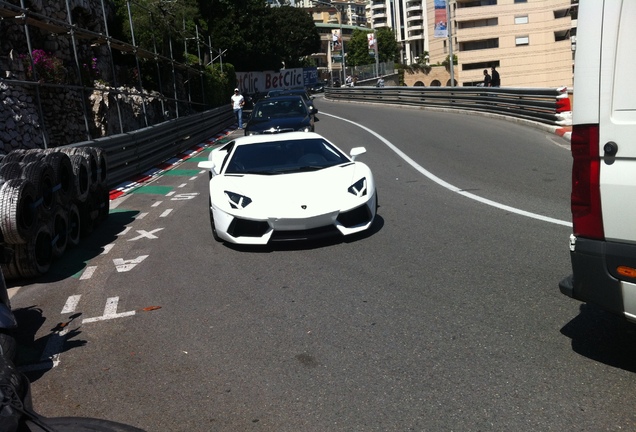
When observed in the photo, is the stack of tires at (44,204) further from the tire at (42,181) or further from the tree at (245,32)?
the tree at (245,32)

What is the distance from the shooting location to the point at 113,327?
577 cm

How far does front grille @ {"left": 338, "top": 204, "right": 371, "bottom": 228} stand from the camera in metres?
7.97

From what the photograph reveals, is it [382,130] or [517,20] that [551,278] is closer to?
[382,130]

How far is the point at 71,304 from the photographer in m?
6.54

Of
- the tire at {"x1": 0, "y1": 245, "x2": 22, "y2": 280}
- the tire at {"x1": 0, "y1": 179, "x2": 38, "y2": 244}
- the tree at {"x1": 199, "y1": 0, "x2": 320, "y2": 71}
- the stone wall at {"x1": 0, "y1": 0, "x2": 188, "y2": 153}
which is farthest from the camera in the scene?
the tree at {"x1": 199, "y1": 0, "x2": 320, "y2": 71}

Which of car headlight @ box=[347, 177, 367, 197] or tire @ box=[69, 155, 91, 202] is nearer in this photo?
car headlight @ box=[347, 177, 367, 197]

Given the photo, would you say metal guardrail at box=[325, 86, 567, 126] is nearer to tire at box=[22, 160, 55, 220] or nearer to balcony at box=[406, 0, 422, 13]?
tire at box=[22, 160, 55, 220]

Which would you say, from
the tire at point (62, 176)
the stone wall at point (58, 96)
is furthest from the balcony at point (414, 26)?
the tire at point (62, 176)

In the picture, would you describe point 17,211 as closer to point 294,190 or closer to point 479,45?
point 294,190

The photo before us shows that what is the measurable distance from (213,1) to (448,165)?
46.4m

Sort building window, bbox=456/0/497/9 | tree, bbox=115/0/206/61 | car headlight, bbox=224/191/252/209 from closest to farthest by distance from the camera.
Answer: car headlight, bbox=224/191/252/209
tree, bbox=115/0/206/61
building window, bbox=456/0/497/9

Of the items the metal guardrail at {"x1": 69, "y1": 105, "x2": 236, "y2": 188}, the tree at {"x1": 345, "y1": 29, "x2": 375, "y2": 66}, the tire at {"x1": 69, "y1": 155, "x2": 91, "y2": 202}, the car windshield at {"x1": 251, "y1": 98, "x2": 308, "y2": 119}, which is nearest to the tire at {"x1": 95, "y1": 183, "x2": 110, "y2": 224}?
the tire at {"x1": 69, "y1": 155, "x2": 91, "y2": 202}

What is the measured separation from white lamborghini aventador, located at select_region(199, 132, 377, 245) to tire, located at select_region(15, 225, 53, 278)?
6.16 ft

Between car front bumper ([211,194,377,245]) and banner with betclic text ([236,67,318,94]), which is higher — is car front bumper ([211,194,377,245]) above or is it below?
above
